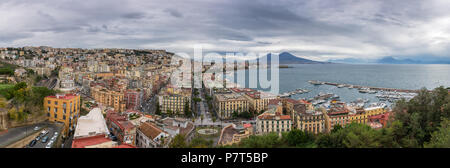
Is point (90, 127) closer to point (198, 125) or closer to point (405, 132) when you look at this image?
point (198, 125)

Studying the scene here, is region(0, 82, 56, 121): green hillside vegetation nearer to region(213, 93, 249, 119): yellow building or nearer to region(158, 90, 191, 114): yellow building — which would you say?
region(158, 90, 191, 114): yellow building

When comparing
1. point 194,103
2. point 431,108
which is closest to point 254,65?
point 194,103

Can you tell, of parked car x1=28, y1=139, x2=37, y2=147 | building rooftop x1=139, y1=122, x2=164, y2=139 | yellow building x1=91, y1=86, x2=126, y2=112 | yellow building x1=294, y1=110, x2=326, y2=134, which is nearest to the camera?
parked car x1=28, y1=139, x2=37, y2=147

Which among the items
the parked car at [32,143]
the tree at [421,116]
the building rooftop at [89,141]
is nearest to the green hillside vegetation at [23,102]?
the parked car at [32,143]

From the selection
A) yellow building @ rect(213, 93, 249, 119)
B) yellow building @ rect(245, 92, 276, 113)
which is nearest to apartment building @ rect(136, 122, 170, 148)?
yellow building @ rect(213, 93, 249, 119)

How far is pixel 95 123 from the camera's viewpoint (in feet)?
30.5

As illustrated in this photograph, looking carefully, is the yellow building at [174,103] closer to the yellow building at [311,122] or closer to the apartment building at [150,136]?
the apartment building at [150,136]

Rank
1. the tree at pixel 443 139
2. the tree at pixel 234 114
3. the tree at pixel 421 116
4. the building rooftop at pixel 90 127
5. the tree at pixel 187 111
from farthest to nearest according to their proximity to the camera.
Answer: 1. the tree at pixel 234 114
2. the tree at pixel 187 111
3. the building rooftop at pixel 90 127
4. the tree at pixel 421 116
5. the tree at pixel 443 139

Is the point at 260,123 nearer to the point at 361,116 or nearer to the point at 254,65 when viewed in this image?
the point at 361,116

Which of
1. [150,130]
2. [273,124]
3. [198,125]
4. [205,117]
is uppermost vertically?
[150,130]

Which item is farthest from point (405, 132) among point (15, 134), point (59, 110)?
point (59, 110)

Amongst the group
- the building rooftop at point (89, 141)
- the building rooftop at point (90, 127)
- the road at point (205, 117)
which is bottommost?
the road at point (205, 117)

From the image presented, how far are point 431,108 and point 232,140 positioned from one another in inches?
266

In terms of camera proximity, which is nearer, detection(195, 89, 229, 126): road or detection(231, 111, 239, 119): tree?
detection(195, 89, 229, 126): road
